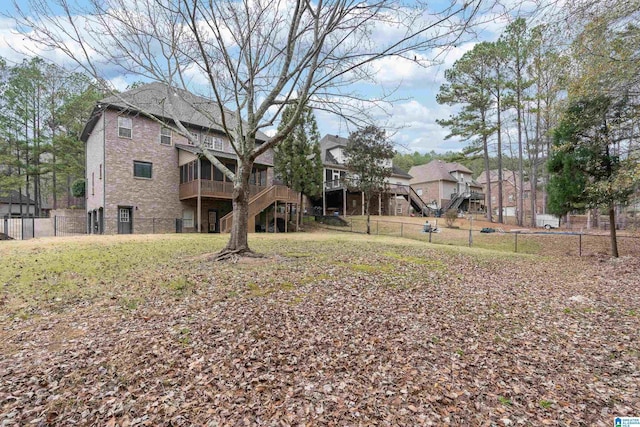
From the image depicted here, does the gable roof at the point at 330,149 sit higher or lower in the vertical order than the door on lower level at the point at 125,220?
higher

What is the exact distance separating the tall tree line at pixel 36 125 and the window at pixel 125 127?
8790 mm

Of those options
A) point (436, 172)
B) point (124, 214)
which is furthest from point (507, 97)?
point (124, 214)

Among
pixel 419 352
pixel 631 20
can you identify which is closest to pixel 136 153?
pixel 419 352

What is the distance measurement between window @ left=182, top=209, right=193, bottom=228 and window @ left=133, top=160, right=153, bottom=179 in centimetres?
320

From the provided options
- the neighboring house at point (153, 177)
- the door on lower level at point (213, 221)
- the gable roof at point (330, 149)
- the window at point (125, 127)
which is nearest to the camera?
the neighboring house at point (153, 177)

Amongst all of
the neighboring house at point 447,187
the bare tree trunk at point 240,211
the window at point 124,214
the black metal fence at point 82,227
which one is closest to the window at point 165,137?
the window at point 124,214

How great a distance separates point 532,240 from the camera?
53.5 ft

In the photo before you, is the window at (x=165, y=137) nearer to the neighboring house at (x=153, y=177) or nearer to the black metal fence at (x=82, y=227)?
the neighboring house at (x=153, y=177)

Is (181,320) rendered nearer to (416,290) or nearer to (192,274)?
(192,274)

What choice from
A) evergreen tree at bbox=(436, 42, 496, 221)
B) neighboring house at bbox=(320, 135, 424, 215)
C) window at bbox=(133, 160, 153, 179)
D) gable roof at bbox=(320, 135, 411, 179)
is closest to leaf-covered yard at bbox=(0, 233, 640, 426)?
window at bbox=(133, 160, 153, 179)

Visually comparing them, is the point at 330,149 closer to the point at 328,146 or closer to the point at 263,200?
the point at 328,146

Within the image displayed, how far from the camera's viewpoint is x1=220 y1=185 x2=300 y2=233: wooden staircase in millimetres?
18578

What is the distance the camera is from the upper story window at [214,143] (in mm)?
21359

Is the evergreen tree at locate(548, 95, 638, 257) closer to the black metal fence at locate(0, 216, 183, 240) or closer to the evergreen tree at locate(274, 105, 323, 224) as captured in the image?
the evergreen tree at locate(274, 105, 323, 224)
